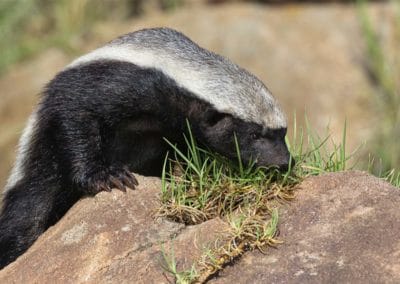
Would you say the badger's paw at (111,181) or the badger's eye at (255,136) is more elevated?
the badger's eye at (255,136)

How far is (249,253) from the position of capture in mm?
4629

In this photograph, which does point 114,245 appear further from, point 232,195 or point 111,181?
point 232,195

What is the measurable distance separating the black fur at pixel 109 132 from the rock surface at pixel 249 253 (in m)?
0.42

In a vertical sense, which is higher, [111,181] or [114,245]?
[111,181]

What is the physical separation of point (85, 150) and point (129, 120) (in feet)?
1.27

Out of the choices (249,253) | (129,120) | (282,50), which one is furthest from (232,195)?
(282,50)

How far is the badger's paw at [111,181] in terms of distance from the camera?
5.33 m

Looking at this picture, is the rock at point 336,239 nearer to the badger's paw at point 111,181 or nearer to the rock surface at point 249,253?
the rock surface at point 249,253

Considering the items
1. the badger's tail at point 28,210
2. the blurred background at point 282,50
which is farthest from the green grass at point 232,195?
the blurred background at point 282,50

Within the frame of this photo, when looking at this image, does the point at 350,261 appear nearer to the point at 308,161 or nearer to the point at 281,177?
the point at 281,177

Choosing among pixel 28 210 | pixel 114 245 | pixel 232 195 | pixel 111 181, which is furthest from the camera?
pixel 28 210

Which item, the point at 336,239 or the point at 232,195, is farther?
the point at 232,195

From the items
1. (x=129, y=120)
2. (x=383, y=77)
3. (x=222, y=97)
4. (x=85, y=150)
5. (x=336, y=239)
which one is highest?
(x=222, y=97)

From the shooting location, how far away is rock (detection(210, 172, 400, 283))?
434 cm
